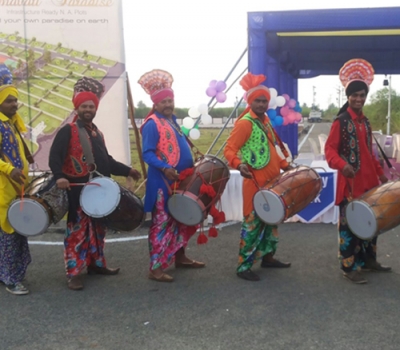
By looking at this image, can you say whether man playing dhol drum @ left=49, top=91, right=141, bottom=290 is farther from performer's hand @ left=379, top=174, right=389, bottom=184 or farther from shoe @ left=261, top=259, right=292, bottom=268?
performer's hand @ left=379, top=174, right=389, bottom=184

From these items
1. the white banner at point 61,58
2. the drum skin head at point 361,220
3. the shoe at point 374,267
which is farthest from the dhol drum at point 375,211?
the white banner at point 61,58

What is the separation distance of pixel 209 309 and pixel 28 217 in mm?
1428

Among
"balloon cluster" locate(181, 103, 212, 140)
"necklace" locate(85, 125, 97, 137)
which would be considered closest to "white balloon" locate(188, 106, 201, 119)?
"balloon cluster" locate(181, 103, 212, 140)

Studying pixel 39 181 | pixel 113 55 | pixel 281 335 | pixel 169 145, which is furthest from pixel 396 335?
pixel 113 55

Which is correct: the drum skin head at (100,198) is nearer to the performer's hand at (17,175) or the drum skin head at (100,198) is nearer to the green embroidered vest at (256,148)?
the performer's hand at (17,175)

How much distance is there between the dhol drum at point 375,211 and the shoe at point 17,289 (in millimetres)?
2477

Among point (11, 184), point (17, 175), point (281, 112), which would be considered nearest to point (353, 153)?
point (17, 175)

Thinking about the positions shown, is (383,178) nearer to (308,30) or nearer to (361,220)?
(361,220)

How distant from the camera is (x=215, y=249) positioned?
4.62 metres

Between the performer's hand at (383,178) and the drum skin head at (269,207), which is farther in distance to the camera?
the performer's hand at (383,178)

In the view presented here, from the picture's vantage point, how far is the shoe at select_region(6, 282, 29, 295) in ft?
11.5

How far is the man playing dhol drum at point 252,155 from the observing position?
365cm

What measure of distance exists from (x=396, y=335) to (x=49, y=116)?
5.10 metres

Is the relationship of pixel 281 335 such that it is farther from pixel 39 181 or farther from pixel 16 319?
pixel 39 181
